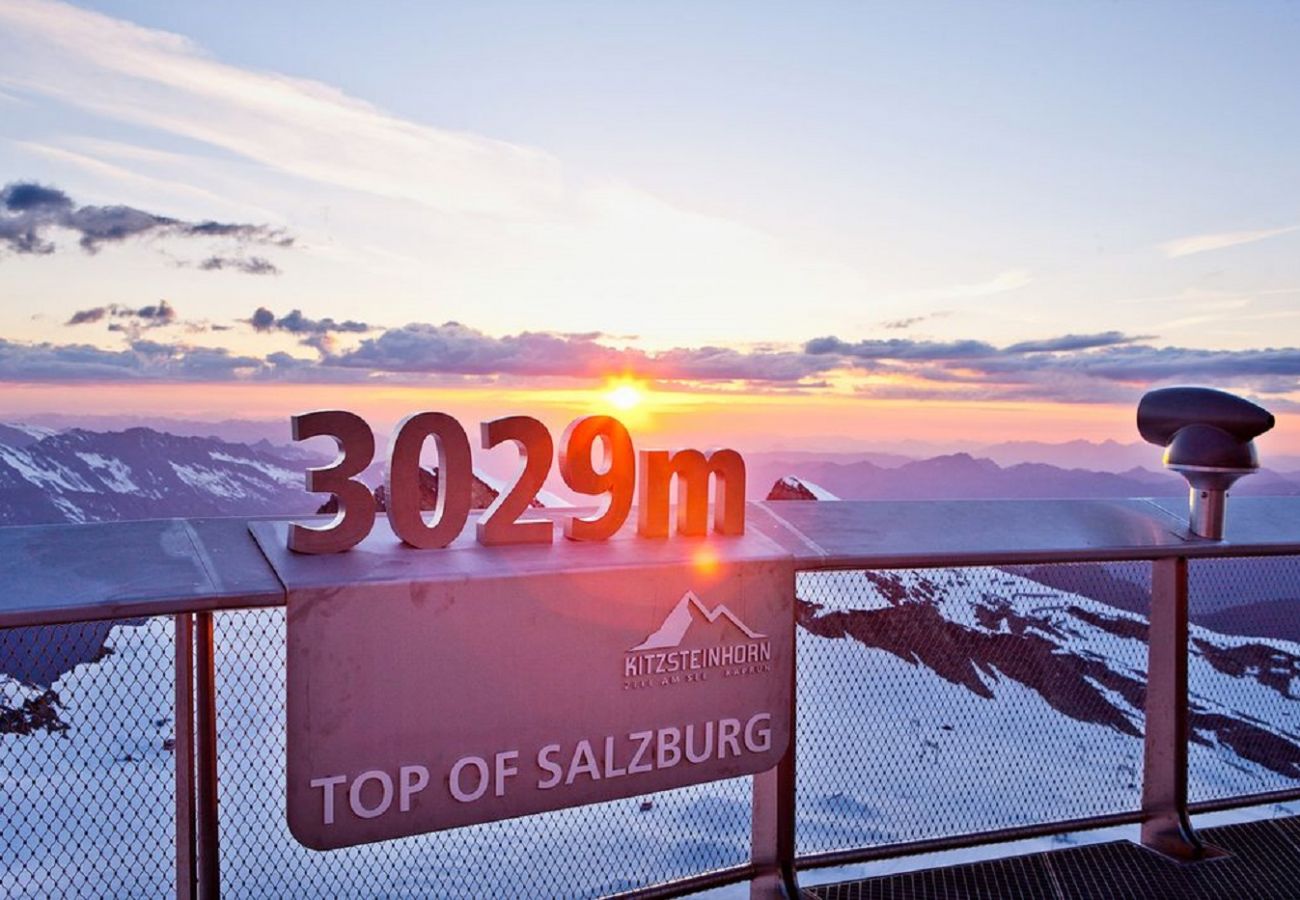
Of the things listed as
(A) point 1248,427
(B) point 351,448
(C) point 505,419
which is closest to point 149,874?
(B) point 351,448

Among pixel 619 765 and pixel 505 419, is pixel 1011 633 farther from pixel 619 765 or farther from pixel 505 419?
pixel 505 419

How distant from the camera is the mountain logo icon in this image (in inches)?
144

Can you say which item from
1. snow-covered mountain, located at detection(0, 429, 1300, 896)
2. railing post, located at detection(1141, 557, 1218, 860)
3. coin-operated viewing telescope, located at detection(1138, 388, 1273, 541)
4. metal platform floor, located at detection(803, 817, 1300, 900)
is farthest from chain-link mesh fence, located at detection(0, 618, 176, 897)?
coin-operated viewing telescope, located at detection(1138, 388, 1273, 541)

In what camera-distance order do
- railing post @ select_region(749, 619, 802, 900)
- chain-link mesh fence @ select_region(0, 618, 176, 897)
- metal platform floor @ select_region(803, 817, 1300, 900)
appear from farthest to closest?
metal platform floor @ select_region(803, 817, 1300, 900)
railing post @ select_region(749, 619, 802, 900)
chain-link mesh fence @ select_region(0, 618, 176, 897)

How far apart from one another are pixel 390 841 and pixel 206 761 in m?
0.75

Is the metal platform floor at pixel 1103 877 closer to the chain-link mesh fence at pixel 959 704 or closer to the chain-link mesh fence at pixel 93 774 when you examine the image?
the chain-link mesh fence at pixel 959 704

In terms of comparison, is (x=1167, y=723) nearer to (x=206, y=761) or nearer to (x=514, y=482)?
(x=514, y=482)

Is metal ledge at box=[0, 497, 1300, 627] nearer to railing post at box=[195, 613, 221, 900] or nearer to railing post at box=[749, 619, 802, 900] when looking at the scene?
railing post at box=[195, 613, 221, 900]

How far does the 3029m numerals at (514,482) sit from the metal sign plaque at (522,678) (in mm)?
81

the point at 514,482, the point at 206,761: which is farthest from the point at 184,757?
the point at 514,482

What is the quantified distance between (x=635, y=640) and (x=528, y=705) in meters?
0.46

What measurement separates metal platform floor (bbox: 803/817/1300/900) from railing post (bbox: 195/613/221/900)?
2369 millimetres

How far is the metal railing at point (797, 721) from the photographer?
3123mm

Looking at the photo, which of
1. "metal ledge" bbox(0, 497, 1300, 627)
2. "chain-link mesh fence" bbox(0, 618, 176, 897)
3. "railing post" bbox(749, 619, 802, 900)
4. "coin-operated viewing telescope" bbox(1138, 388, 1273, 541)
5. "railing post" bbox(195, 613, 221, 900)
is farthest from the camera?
"coin-operated viewing telescope" bbox(1138, 388, 1273, 541)
